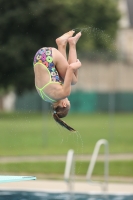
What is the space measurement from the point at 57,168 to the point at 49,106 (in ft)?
45.7

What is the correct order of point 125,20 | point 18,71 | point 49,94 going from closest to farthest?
point 49,94, point 18,71, point 125,20

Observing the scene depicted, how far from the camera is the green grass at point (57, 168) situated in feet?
57.7

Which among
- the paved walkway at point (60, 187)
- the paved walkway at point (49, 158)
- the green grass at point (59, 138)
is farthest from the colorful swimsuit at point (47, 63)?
the paved walkway at point (49, 158)

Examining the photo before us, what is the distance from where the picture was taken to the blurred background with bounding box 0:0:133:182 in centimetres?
1988

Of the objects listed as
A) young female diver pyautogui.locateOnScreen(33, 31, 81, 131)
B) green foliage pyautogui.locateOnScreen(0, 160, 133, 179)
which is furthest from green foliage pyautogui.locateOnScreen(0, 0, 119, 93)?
young female diver pyautogui.locateOnScreen(33, 31, 81, 131)

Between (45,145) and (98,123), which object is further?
(98,123)

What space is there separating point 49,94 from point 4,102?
163 feet

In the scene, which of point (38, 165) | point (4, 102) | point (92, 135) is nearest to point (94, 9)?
point (4, 102)

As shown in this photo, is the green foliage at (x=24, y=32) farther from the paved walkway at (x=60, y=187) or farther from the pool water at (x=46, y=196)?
the pool water at (x=46, y=196)

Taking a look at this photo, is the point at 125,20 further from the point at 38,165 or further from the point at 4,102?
the point at 38,165

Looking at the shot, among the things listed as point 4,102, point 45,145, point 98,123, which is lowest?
point 45,145

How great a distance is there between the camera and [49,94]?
29.9ft

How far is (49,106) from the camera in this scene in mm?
32406

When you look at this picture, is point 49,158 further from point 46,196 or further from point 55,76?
point 55,76
